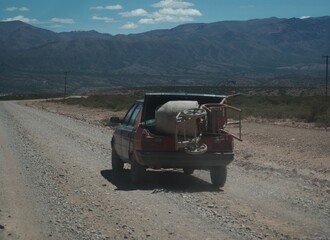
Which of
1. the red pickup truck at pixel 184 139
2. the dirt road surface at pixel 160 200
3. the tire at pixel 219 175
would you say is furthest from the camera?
the tire at pixel 219 175

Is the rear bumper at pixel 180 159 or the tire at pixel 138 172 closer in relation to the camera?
the rear bumper at pixel 180 159

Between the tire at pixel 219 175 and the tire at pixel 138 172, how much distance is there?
1390 mm

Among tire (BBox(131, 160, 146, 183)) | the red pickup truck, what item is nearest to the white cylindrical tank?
the red pickup truck

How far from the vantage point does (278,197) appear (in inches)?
403

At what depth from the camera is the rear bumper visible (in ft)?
35.4

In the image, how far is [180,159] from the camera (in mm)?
10875

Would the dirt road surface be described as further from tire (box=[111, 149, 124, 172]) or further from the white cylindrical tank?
the white cylindrical tank

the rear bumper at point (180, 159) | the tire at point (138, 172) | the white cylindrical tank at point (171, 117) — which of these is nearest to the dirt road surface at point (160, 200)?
the tire at point (138, 172)

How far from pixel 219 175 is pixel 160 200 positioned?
6.53ft

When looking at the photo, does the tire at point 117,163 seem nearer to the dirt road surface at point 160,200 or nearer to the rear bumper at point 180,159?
the dirt road surface at point 160,200

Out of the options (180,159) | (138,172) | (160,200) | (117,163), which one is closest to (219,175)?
(180,159)

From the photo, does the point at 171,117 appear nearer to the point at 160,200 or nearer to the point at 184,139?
the point at 184,139

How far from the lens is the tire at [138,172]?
11.4m

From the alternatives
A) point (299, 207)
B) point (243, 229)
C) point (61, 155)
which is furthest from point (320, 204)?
point (61, 155)
